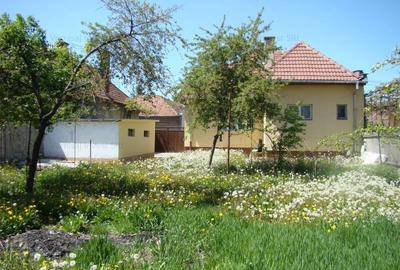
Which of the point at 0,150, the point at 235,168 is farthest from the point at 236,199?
the point at 0,150

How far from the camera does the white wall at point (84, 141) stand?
24.5 m

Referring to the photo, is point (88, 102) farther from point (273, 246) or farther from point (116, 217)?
point (273, 246)

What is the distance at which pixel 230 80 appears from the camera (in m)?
17.5

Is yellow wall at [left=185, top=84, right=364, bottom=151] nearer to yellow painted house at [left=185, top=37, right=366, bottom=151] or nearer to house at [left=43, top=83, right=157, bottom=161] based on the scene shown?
yellow painted house at [left=185, top=37, right=366, bottom=151]

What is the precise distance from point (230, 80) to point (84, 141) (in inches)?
413

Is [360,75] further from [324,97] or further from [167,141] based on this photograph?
[167,141]

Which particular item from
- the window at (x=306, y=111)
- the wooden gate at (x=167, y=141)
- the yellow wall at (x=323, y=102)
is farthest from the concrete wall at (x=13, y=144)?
the wooden gate at (x=167, y=141)

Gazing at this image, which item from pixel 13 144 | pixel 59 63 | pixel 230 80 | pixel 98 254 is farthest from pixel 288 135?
pixel 98 254

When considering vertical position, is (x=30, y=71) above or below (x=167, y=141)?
above

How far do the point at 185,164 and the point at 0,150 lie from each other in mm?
8596

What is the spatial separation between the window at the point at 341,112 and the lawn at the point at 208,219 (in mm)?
12134

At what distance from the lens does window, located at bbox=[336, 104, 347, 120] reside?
89.2 ft

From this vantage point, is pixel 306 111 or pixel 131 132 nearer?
Answer: pixel 131 132

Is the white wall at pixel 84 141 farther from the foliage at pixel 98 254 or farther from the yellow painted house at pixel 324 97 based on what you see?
the foliage at pixel 98 254
